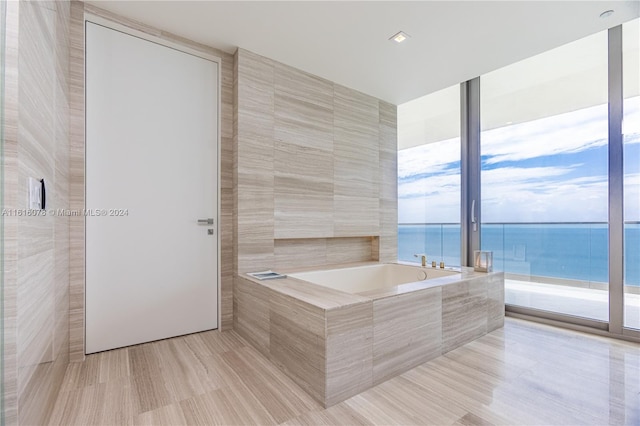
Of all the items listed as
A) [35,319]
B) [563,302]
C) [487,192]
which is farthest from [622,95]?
[35,319]

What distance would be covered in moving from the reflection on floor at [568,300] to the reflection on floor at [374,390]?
0.30 meters

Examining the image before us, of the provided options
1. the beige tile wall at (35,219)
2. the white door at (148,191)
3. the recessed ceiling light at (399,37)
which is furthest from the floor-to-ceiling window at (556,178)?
the beige tile wall at (35,219)

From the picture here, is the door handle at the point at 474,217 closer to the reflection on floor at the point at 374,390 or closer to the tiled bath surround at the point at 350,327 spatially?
the tiled bath surround at the point at 350,327

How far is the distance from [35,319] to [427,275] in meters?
2.72

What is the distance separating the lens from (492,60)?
8.71 ft

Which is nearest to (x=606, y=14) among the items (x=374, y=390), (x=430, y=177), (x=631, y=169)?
(x=631, y=169)

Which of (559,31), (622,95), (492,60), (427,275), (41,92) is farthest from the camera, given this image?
(427,275)

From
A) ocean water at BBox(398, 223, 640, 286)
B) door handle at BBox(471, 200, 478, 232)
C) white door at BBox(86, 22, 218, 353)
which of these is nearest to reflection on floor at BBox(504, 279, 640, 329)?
ocean water at BBox(398, 223, 640, 286)

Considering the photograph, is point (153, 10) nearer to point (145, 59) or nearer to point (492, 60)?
point (145, 59)

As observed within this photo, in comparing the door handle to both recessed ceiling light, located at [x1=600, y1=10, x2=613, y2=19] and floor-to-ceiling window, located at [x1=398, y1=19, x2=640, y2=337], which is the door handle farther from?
recessed ceiling light, located at [x1=600, y1=10, x2=613, y2=19]

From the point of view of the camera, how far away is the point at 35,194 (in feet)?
4.09

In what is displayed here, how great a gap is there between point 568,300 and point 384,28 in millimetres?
2830

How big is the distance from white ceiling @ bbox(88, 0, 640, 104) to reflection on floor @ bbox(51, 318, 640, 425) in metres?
2.34

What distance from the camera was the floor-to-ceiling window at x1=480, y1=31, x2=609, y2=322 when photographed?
256 centimetres
